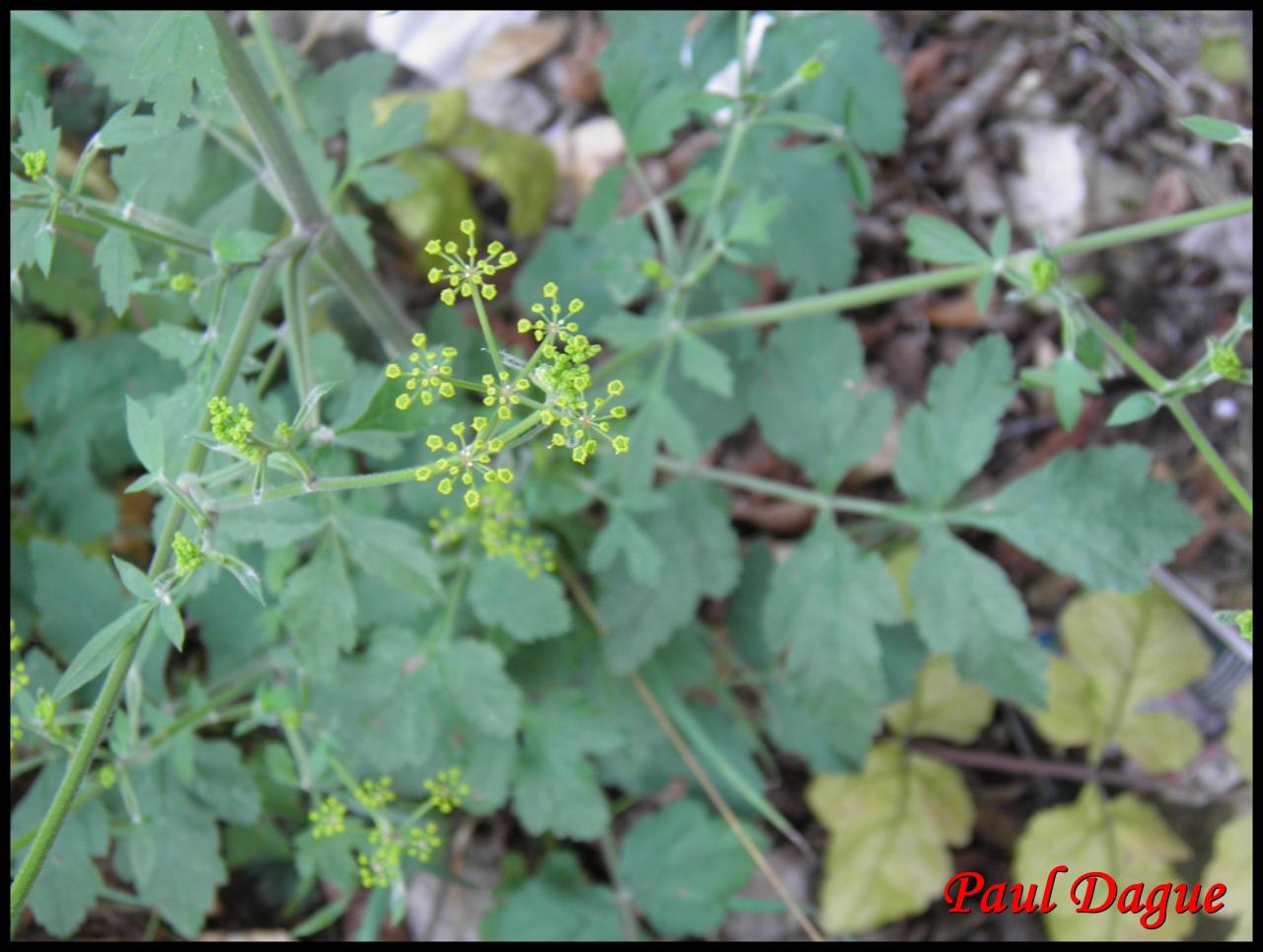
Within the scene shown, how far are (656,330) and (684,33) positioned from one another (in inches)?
34.7

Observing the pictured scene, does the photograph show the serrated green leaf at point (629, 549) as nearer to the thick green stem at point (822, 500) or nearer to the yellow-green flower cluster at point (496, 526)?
the yellow-green flower cluster at point (496, 526)

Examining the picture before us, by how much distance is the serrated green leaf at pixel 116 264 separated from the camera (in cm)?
161

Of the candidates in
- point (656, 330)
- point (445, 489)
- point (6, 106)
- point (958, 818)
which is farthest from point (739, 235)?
point (958, 818)

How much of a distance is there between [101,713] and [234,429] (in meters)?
0.43

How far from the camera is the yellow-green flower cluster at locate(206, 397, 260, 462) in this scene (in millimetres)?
1261

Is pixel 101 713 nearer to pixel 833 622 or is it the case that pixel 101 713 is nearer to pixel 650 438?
pixel 650 438

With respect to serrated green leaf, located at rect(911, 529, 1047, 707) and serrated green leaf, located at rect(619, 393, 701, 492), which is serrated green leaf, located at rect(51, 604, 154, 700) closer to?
serrated green leaf, located at rect(619, 393, 701, 492)

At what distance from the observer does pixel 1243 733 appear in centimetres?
286

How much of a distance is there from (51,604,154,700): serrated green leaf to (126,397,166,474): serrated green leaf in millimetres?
198

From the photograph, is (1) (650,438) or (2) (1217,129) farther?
(1) (650,438)

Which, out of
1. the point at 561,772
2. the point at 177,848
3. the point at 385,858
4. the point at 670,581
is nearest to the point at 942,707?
the point at 670,581

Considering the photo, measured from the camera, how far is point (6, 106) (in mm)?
2205

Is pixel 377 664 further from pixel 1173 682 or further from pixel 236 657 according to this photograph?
pixel 1173 682

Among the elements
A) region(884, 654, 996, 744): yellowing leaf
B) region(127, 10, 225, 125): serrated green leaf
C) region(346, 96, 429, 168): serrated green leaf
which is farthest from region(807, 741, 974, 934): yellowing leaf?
region(127, 10, 225, 125): serrated green leaf
